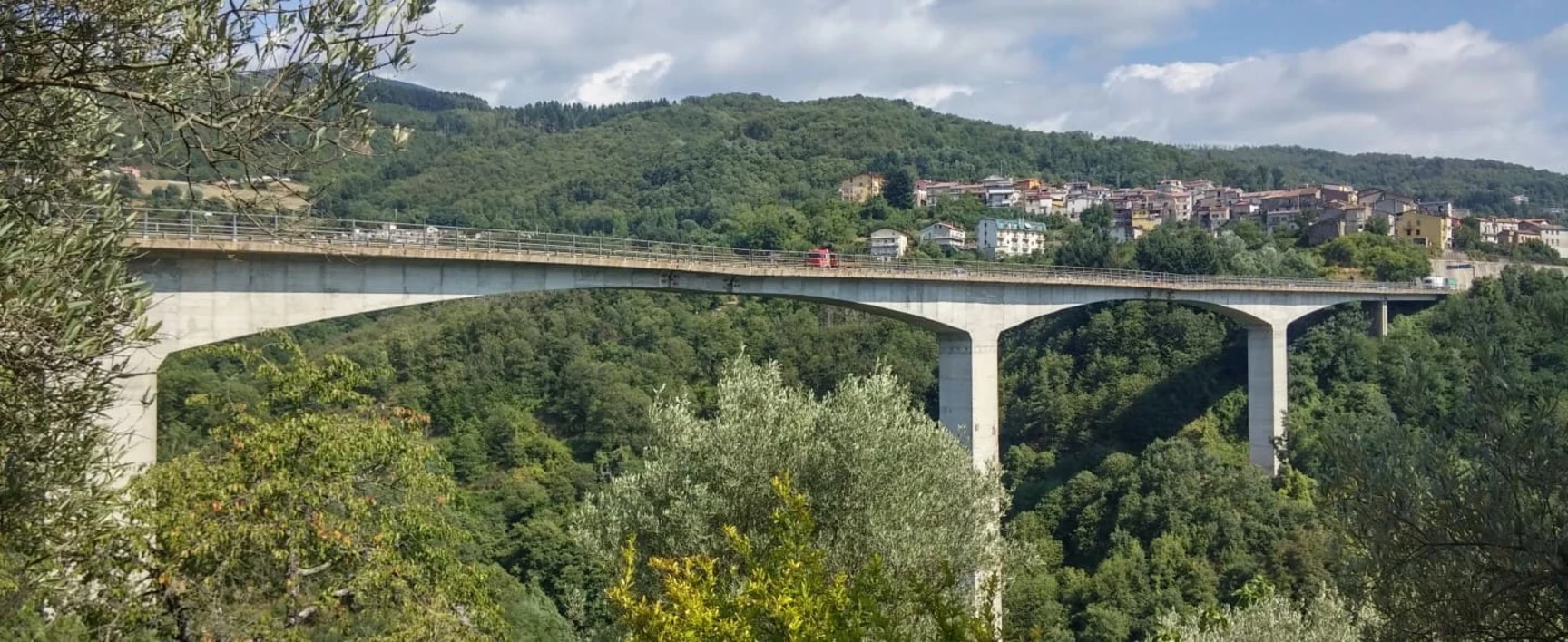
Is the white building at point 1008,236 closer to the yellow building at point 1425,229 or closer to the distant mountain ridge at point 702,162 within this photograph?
the distant mountain ridge at point 702,162

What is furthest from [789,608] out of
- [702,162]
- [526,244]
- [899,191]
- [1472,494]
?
[702,162]

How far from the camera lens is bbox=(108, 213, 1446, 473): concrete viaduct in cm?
1717

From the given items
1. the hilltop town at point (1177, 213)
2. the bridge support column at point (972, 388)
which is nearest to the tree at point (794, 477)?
the bridge support column at point (972, 388)

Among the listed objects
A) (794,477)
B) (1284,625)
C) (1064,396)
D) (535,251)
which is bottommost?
(1284,625)

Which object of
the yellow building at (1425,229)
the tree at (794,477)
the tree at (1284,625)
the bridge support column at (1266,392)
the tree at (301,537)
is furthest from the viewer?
the yellow building at (1425,229)

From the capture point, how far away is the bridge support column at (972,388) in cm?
3075

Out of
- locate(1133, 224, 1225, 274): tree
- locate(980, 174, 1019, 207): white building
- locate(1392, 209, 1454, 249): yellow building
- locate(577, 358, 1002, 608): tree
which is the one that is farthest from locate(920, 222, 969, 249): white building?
locate(577, 358, 1002, 608): tree

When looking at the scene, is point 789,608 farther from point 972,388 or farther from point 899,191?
point 899,191

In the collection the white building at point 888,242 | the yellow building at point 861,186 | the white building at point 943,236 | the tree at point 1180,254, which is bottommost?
the tree at point 1180,254

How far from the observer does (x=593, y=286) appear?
24297mm

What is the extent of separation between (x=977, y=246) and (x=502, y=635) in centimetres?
6167

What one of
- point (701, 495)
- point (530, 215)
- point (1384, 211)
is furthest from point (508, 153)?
point (701, 495)

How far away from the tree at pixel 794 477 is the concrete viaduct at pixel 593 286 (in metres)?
2.68

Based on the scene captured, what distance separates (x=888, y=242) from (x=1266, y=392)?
25881 millimetres
